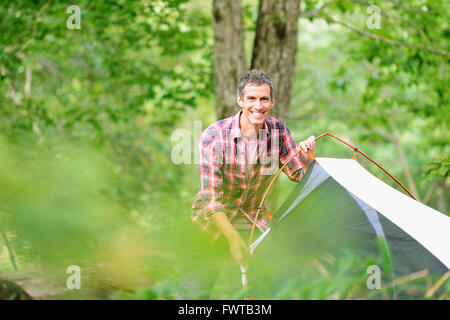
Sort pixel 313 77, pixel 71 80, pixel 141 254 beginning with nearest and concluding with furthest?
pixel 141 254
pixel 71 80
pixel 313 77

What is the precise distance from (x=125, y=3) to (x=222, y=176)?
3014 mm

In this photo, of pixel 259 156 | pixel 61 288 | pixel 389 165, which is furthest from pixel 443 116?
pixel 389 165

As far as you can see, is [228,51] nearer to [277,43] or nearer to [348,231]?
[277,43]

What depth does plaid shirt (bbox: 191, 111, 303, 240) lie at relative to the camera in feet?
7.98

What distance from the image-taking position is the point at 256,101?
8.03ft

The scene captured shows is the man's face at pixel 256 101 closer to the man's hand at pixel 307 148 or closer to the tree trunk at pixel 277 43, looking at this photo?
the man's hand at pixel 307 148

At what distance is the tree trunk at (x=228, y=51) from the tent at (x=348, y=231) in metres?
1.77

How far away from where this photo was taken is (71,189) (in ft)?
5.80

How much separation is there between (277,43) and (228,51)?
46cm

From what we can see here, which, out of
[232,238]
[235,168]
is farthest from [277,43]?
[232,238]

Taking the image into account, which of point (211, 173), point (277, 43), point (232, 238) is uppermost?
point (277, 43)

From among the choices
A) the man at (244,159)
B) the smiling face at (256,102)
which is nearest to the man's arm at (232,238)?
the man at (244,159)
